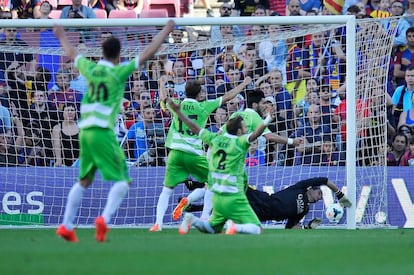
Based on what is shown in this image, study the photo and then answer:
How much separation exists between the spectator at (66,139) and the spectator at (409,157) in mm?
5596

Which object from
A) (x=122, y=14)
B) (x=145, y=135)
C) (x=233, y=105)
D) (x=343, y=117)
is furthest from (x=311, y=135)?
(x=122, y=14)

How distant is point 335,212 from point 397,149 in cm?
233

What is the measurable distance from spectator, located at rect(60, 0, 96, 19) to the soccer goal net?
241 cm

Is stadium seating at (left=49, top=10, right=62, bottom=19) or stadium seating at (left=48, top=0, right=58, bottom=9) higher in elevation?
stadium seating at (left=48, top=0, right=58, bottom=9)

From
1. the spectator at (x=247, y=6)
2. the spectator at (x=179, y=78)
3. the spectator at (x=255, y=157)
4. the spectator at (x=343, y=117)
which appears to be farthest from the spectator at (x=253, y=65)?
the spectator at (x=247, y=6)

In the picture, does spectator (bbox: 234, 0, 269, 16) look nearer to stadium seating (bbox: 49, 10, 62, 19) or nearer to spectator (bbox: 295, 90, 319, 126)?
stadium seating (bbox: 49, 10, 62, 19)

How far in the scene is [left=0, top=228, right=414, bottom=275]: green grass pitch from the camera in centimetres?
932

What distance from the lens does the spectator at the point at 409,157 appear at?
18972 mm

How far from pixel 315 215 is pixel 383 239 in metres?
5.25

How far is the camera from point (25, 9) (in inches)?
907

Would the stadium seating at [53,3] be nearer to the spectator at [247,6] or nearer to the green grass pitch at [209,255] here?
the spectator at [247,6]

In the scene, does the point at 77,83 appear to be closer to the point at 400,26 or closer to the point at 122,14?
the point at 122,14

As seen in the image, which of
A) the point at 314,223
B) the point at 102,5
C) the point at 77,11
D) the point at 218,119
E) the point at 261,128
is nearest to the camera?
the point at 261,128

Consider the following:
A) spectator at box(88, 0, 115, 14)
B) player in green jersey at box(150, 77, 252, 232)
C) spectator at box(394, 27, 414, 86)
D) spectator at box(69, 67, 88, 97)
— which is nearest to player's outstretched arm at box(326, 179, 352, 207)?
player in green jersey at box(150, 77, 252, 232)
